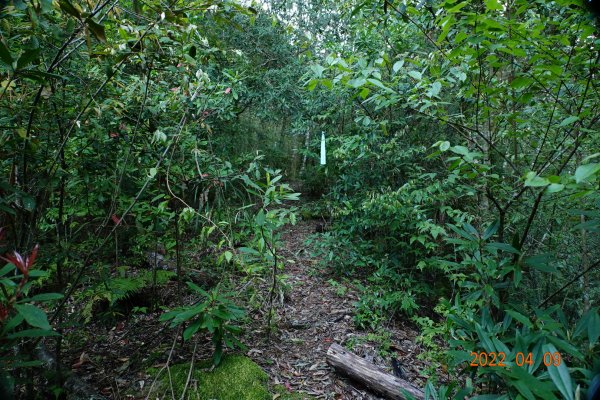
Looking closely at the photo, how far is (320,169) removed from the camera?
7074 mm

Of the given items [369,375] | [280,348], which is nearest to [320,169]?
[280,348]

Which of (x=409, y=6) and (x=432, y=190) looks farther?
(x=432, y=190)

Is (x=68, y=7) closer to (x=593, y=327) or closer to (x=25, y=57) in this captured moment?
(x=25, y=57)

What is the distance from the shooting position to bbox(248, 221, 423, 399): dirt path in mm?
2555

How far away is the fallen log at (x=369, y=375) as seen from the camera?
2.45 metres

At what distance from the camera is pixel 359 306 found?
3.78m

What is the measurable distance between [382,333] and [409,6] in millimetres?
3061

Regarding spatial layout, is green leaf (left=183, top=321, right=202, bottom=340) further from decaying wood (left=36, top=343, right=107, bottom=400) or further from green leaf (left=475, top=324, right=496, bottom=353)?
green leaf (left=475, top=324, right=496, bottom=353)

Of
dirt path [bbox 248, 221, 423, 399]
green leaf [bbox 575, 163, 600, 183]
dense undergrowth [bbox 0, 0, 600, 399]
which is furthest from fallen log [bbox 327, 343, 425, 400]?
green leaf [bbox 575, 163, 600, 183]

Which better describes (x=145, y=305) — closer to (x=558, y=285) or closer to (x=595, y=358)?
(x=595, y=358)

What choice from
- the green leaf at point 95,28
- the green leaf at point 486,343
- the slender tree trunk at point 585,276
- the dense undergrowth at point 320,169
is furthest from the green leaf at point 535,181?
the slender tree trunk at point 585,276

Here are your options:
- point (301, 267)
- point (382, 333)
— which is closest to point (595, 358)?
point (382, 333)

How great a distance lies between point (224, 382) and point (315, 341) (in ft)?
3.86
